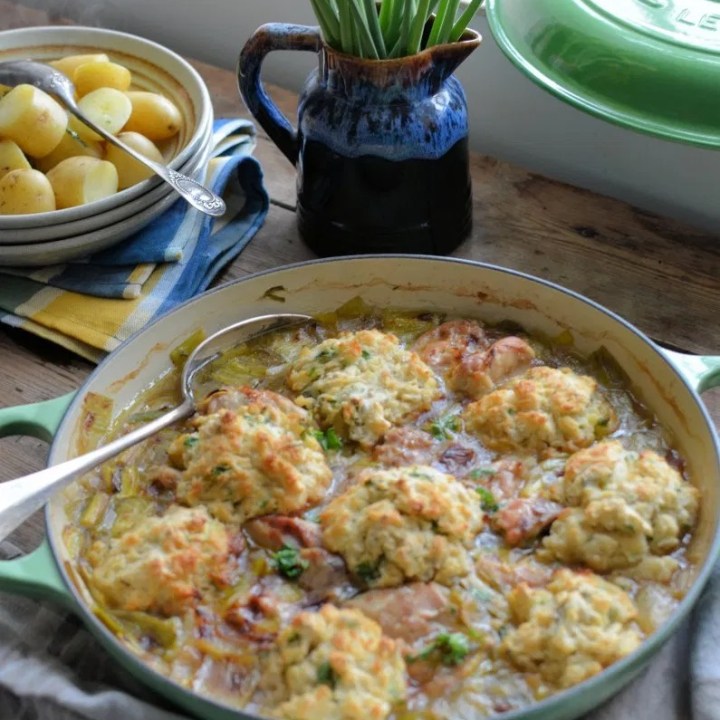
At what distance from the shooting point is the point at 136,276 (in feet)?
7.83

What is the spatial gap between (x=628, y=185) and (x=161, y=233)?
127cm

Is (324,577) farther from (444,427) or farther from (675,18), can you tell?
(675,18)

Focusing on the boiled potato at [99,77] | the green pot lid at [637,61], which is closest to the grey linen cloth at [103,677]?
the green pot lid at [637,61]

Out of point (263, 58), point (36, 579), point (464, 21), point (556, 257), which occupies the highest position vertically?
point (464, 21)

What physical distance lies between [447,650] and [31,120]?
5.14 ft

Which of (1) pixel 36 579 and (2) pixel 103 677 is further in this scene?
(2) pixel 103 677

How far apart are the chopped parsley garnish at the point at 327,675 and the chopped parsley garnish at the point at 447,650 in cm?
14

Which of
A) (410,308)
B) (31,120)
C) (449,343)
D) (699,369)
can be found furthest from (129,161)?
(699,369)

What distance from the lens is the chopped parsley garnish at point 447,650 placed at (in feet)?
4.94

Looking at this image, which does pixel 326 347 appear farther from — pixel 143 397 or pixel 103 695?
pixel 103 695

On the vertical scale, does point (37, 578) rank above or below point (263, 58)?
below

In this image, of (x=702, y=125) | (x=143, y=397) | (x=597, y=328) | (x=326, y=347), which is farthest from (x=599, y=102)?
(x=143, y=397)

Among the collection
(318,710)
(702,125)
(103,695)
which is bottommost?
(103,695)

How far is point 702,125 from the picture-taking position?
1.72m
